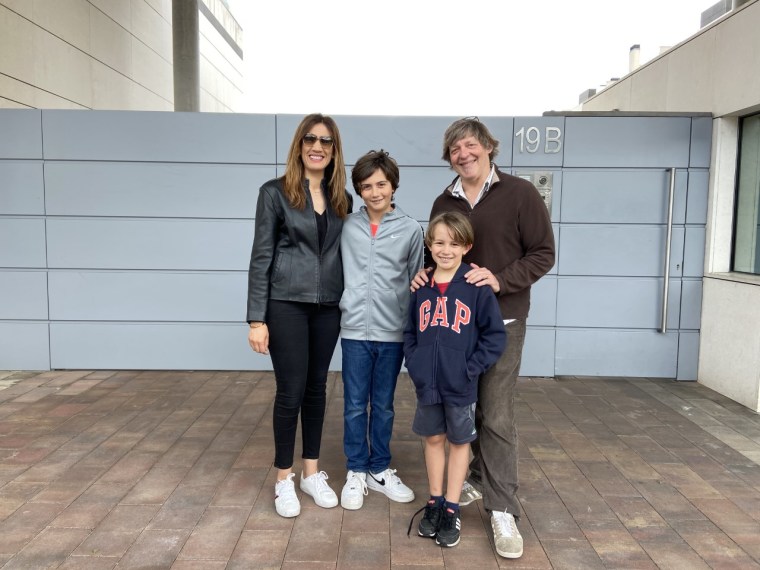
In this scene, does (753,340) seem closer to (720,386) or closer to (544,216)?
(720,386)

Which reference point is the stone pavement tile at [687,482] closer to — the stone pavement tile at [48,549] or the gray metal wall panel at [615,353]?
the gray metal wall panel at [615,353]

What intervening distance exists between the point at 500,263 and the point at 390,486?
1255 mm

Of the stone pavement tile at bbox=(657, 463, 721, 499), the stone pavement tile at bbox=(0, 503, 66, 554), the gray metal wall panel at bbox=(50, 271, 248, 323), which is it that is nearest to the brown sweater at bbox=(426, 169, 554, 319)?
the stone pavement tile at bbox=(657, 463, 721, 499)

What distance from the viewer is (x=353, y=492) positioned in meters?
2.84

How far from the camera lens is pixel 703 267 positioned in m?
5.19

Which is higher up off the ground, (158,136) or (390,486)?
(158,136)

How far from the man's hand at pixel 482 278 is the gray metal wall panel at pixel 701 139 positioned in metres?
3.64

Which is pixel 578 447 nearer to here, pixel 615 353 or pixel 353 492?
pixel 353 492

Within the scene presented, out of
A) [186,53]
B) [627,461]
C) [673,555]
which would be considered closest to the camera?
[673,555]

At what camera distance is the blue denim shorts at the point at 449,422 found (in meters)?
2.45

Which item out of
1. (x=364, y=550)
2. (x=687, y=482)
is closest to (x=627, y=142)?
(x=687, y=482)

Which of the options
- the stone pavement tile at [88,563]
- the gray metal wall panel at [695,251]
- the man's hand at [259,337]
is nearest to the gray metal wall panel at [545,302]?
the gray metal wall panel at [695,251]

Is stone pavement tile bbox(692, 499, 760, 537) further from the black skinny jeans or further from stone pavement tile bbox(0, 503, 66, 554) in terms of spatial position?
stone pavement tile bbox(0, 503, 66, 554)

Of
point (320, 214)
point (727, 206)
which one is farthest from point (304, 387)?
point (727, 206)
